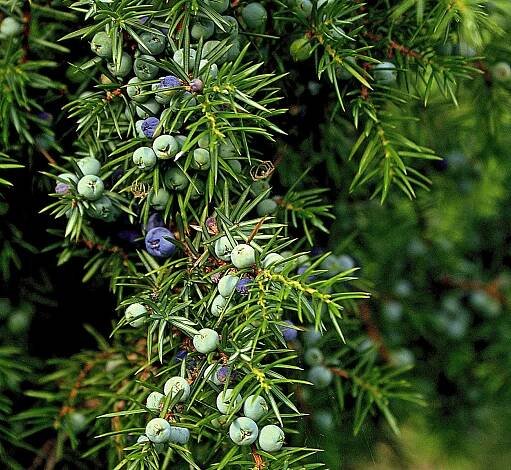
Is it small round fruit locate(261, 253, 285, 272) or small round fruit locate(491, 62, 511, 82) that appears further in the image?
small round fruit locate(491, 62, 511, 82)

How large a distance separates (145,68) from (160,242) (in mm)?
108

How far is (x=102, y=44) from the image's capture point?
0.47 m

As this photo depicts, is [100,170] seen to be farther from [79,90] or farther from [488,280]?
[488,280]

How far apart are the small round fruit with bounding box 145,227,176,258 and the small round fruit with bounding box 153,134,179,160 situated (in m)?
0.06

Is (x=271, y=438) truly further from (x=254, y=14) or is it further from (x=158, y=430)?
(x=254, y=14)

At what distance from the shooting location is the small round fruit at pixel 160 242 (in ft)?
1.56

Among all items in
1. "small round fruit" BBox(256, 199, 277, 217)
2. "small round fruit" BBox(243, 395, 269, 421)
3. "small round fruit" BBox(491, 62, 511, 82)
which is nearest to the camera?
"small round fruit" BBox(243, 395, 269, 421)

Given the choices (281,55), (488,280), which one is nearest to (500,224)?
(488,280)

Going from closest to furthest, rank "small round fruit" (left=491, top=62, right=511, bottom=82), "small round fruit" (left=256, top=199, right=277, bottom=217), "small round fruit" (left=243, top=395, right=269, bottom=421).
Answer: "small round fruit" (left=243, top=395, right=269, bottom=421) → "small round fruit" (left=256, top=199, right=277, bottom=217) → "small round fruit" (left=491, top=62, right=511, bottom=82)

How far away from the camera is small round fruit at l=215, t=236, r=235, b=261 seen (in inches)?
17.1

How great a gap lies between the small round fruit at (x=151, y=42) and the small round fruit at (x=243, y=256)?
5.3 inches

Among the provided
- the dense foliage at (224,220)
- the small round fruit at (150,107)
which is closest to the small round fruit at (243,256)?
the dense foliage at (224,220)

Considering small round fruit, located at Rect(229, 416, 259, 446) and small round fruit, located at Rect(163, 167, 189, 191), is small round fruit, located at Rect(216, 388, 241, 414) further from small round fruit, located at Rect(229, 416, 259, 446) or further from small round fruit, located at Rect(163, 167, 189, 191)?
small round fruit, located at Rect(163, 167, 189, 191)

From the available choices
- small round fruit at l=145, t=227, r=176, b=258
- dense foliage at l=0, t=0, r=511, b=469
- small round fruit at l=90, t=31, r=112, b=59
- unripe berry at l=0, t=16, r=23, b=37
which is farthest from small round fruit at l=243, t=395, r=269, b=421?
unripe berry at l=0, t=16, r=23, b=37
